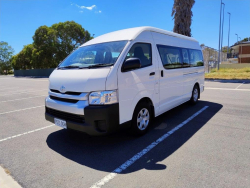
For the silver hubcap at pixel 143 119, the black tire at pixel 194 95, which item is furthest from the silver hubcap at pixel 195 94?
the silver hubcap at pixel 143 119

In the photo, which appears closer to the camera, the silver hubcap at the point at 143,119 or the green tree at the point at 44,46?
the silver hubcap at the point at 143,119

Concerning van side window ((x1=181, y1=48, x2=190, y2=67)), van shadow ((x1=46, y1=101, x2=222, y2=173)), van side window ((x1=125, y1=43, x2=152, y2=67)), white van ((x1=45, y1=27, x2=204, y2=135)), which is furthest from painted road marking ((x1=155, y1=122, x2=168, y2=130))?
van side window ((x1=181, y1=48, x2=190, y2=67))

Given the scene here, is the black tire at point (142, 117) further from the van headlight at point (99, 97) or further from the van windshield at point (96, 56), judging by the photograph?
the van windshield at point (96, 56)

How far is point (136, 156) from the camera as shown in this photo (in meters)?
3.16

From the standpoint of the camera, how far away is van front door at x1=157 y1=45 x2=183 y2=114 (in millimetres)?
4484

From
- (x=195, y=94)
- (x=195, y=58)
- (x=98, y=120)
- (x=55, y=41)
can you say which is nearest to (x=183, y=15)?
(x=195, y=58)

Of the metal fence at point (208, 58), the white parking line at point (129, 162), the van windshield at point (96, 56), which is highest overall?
the metal fence at point (208, 58)

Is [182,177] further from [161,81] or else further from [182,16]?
[182,16]

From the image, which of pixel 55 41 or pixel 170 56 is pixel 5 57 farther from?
pixel 170 56

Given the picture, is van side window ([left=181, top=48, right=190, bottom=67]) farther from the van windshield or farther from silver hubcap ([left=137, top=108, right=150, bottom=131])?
the van windshield

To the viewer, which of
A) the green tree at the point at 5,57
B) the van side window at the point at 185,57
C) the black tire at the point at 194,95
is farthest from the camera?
the green tree at the point at 5,57

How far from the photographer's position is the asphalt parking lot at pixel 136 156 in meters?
2.55

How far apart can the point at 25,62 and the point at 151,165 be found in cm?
5770

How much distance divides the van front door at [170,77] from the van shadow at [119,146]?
0.61 metres
